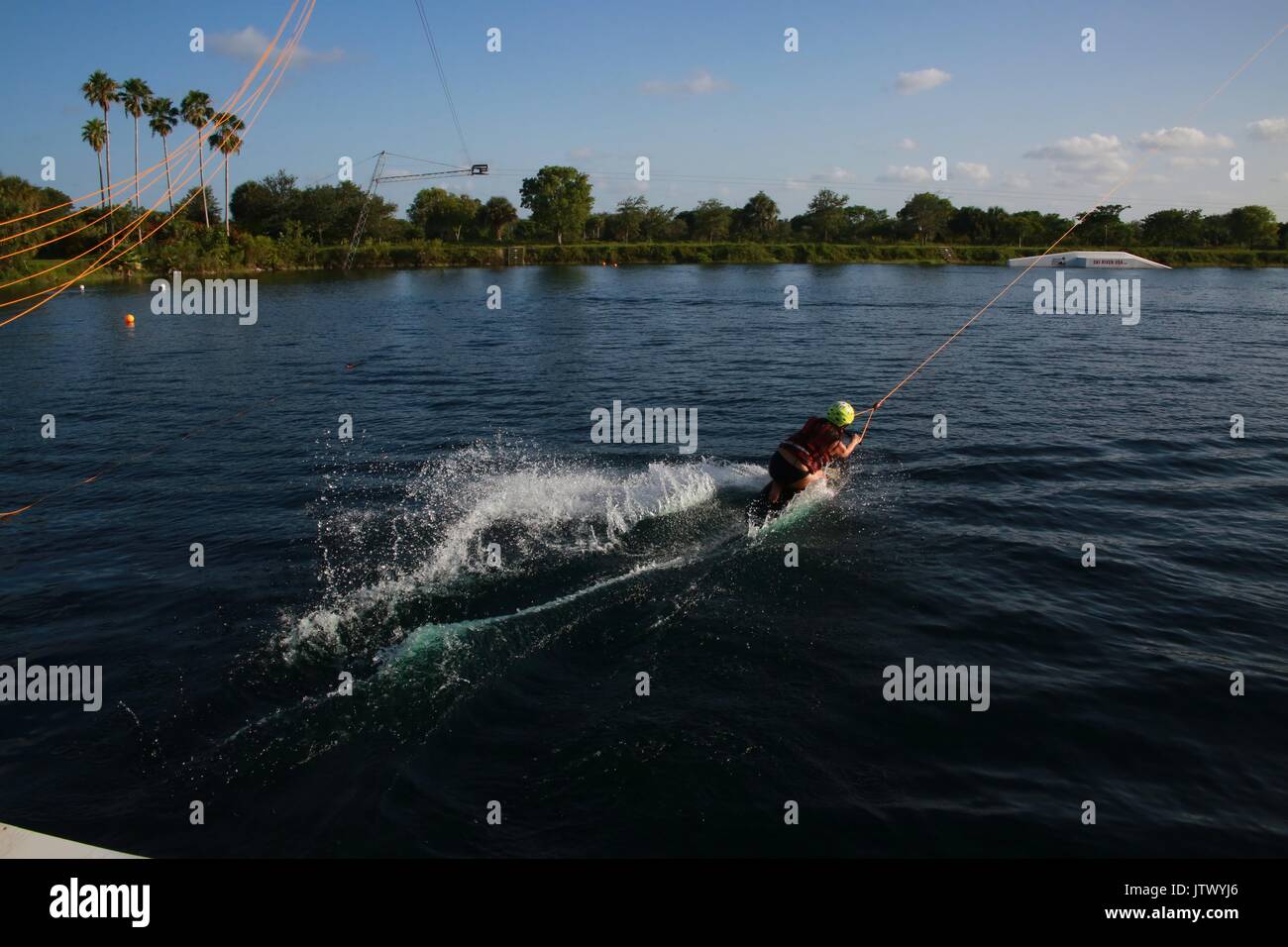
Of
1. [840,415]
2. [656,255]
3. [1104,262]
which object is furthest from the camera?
[656,255]

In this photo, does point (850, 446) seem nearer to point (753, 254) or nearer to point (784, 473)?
point (784, 473)

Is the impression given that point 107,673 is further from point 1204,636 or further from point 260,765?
point 1204,636

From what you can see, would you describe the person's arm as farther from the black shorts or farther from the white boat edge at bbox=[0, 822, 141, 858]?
the white boat edge at bbox=[0, 822, 141, 858]

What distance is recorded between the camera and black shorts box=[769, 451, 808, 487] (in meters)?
15.8

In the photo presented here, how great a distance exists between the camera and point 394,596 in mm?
12781

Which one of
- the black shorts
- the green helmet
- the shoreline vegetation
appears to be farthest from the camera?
the shoreline vegetation

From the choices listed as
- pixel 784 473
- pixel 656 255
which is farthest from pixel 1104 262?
pixel 784 473

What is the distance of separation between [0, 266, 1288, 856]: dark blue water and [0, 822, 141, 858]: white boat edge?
66.2 inches

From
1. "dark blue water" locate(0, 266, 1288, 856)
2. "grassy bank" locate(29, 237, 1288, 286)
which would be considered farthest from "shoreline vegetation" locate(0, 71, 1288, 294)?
"dark blue water" locate(0, 266, 1288, 856)

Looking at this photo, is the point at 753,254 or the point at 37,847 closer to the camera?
the point at 37,847

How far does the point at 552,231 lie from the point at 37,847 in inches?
5914

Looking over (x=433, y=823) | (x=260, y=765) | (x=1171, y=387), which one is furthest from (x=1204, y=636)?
(x=1171, y=387)

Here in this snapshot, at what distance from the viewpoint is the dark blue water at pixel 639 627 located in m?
8.73

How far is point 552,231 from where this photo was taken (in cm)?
14875
